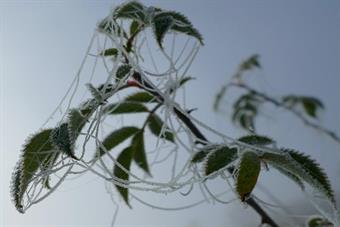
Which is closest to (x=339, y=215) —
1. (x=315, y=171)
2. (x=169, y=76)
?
(x=315, y=171)

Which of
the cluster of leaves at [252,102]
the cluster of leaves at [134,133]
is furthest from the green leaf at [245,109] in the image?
the cluster of leaves at [134,133]

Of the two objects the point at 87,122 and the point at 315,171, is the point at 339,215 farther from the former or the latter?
the point at 87,122

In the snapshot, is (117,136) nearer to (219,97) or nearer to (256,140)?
(256,140)

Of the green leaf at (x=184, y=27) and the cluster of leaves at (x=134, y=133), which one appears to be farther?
the cluster of leaves at (x=134, y=133)

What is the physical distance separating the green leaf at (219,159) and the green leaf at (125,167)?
7.1 inches

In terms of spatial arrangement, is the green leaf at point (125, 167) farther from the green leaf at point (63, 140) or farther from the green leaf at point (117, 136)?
the green leaf at point (63, 140)

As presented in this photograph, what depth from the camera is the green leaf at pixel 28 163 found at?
1.96 feet

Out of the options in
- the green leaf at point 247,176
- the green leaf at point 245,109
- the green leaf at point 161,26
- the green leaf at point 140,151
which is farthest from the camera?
the green leaf at point 245,109

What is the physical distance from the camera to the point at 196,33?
2.35 ft

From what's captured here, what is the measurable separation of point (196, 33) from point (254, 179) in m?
0.26

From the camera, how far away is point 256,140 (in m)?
0.64

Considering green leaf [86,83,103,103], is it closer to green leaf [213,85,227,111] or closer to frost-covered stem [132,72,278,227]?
frost-covered stem [132,72,278,227]

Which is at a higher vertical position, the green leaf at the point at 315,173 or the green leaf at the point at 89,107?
the green leaf at the point at 89,107

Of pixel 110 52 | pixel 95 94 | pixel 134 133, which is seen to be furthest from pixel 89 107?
pixel 134 133
